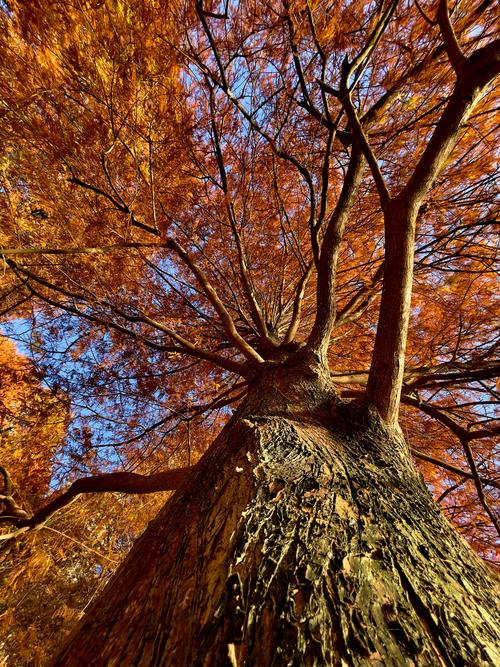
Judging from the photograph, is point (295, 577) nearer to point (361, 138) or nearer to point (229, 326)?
point (229, 326)

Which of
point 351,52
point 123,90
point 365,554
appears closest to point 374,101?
point 351,52

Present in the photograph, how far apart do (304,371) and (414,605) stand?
4.45 ft

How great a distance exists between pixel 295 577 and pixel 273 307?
451 centimetres

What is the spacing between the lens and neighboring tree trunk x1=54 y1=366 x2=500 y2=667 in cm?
54

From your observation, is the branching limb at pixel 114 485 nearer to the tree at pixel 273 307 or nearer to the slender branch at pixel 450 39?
the tree at pixel 273 307

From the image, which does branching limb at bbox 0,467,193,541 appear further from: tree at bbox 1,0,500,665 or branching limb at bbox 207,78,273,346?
branching limb at bbox 207,78,273,346

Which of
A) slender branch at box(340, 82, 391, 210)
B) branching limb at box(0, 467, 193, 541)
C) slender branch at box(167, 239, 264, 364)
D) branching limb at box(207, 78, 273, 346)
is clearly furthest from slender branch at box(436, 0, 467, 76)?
branching limb at box(0, 467, 193, 541)

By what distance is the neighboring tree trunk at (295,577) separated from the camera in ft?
1.78

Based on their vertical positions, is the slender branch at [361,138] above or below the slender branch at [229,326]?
above

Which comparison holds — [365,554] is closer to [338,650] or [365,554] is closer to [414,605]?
[414,605]

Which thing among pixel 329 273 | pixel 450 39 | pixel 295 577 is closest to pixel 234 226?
pixel 329 273

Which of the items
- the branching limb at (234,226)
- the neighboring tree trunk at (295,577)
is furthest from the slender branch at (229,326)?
the neighboring tree trunk at (295,577)

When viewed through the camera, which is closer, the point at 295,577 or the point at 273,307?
the point at 295,577

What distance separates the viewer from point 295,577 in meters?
0.66
